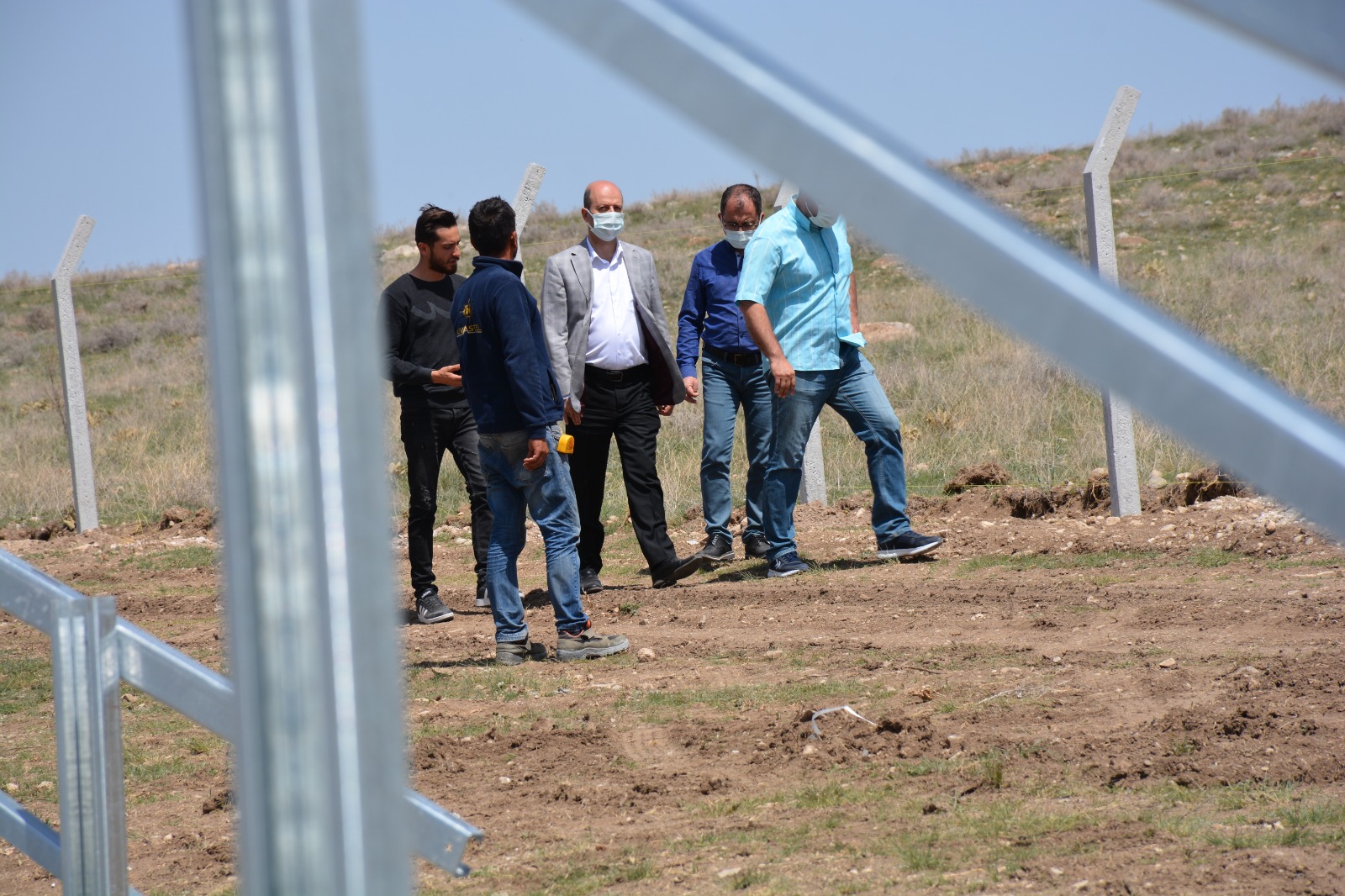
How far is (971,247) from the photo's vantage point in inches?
26.2

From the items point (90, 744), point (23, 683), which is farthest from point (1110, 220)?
point (90, 744)

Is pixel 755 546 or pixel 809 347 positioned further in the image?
pixel 755 546

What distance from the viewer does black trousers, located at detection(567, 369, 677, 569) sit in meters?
6.59

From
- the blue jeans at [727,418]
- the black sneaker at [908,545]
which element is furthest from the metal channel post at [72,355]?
the black sneaker at [908,545]

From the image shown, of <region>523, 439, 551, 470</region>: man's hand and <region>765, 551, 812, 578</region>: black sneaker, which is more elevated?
<region>523, 439, 551, 470</region>: man's hand

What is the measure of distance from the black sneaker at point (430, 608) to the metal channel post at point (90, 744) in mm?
4505

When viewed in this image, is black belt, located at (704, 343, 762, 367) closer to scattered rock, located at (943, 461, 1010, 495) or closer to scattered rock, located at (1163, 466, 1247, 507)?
scattered rock, located at (943, 461, 1010, 495)

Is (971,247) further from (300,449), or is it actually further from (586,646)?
(586,646)

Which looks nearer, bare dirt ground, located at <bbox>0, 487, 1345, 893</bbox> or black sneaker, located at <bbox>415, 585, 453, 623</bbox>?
bare dirt ground, located at <bbox>0, 487, 1345, 893</bbox>

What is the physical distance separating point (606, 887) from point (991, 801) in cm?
104

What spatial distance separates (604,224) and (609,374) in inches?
30.7

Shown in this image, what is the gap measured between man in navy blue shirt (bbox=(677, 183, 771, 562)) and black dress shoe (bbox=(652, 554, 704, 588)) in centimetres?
24

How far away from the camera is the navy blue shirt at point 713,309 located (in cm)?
704

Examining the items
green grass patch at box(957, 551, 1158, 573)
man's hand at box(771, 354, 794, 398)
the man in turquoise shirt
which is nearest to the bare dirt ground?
green grass patch at box(957, 551, 1158, 573)
